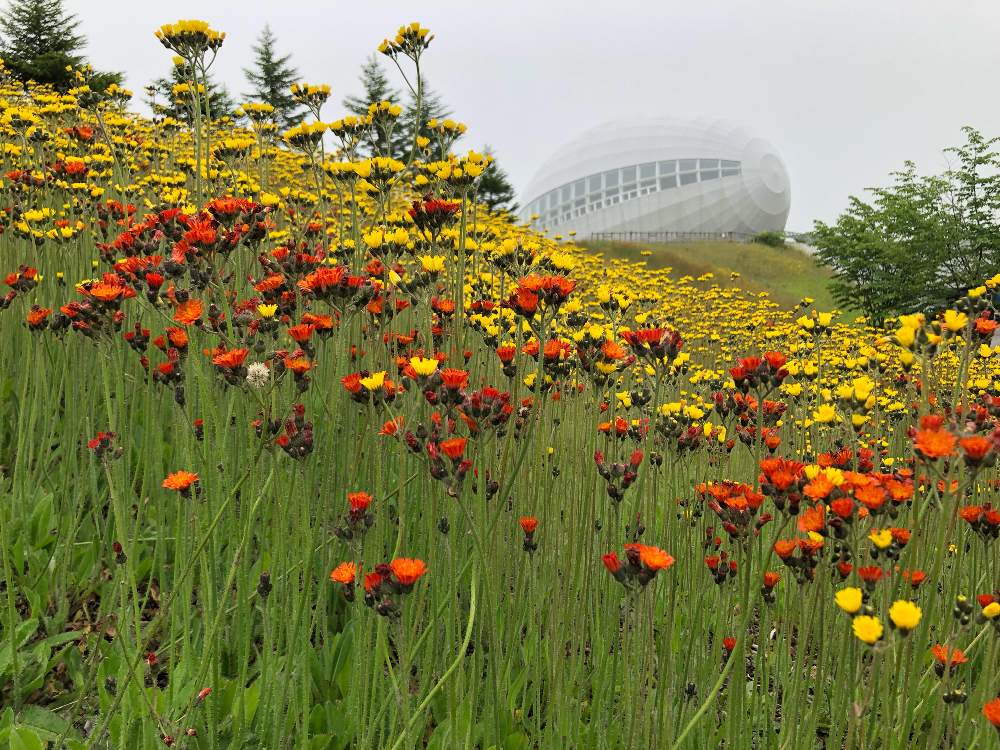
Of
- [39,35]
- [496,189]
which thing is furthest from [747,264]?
[39,35]

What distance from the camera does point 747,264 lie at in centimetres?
4809

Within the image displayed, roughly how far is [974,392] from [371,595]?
14.8ft

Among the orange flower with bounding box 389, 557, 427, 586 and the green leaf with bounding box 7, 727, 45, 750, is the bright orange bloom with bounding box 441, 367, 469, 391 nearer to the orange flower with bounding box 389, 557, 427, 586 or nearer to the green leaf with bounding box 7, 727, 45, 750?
the orange flower with bounding box 389, 557, 427, 586

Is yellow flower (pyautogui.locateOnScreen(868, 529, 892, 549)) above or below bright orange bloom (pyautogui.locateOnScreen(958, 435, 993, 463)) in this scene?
below

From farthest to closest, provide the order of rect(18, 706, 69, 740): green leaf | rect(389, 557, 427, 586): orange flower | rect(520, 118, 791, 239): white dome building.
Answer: rect(520, 118, 791, 239): white dome building < rect(18, 706, 69, 740): green leaf < rect(389, 557, 427, 586): orange flower

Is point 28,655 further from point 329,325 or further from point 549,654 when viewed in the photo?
point 549,654

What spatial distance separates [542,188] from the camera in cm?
7588

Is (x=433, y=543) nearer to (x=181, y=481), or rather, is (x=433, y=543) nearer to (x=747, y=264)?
(x=181, y=481)

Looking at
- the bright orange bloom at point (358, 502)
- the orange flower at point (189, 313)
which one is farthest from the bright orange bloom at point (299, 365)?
the bright orange bloom at point (358, 502)

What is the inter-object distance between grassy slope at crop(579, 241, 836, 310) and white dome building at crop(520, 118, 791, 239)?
15638 millimetres

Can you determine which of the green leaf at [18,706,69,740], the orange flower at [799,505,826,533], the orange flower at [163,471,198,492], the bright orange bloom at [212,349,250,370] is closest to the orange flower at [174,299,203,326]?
the bright orange bloom at [212,349,250,370]

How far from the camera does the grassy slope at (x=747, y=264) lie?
3969cm

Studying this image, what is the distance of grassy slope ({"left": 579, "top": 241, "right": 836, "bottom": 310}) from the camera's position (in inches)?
1563

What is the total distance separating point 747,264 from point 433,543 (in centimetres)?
4957
